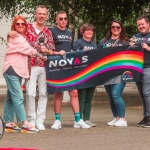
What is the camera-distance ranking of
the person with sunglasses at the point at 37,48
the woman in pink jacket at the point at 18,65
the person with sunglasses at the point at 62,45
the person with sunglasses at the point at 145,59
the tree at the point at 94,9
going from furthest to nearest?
the tree at the point at 94,9 < the person with sunglasses at the point at 145,59 < the person with sunglasses at the point at 62,45 < the person with sunglasses at the point at 37,48 < the woman in pink jacket at the point at 18,65

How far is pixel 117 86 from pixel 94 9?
848 cm

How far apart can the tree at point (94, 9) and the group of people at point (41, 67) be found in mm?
7639

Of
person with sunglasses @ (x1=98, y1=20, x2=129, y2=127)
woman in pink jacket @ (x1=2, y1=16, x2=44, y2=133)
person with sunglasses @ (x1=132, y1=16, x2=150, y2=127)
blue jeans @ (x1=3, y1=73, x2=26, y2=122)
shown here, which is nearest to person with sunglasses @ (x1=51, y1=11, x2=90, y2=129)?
woman in pink jacket @ (x1=2, y1=16, x2=44, y2=133)

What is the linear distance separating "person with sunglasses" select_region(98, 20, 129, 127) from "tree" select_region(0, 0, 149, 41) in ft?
24.4

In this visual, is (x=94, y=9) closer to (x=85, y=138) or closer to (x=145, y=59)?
(x=145, y=59)

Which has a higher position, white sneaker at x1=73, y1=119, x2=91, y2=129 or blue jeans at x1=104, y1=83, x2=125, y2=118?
blue jeans at x1=104, y1=83, x2=125, y2=118

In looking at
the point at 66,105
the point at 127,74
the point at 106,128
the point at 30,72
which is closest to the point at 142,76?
A: the point at 127,74

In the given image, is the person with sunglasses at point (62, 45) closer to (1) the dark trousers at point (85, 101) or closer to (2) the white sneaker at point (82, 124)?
(2) the white sneaker at point (82, 124)

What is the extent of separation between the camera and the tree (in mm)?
19844

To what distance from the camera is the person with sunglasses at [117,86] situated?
12.0 m

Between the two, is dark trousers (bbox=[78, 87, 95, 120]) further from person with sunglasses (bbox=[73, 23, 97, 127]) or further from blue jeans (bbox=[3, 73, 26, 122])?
blue jeans (bbox=[3, 73, 26, 122])

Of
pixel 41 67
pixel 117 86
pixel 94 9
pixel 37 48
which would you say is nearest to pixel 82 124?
pixel 117 86

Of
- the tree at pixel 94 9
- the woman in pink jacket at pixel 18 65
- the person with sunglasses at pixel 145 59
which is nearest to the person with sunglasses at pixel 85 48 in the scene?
the person with sunglasses at pixel 145 59

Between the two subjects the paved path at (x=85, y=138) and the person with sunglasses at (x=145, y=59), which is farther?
the person with sunglasses at (x=145, y=59)
